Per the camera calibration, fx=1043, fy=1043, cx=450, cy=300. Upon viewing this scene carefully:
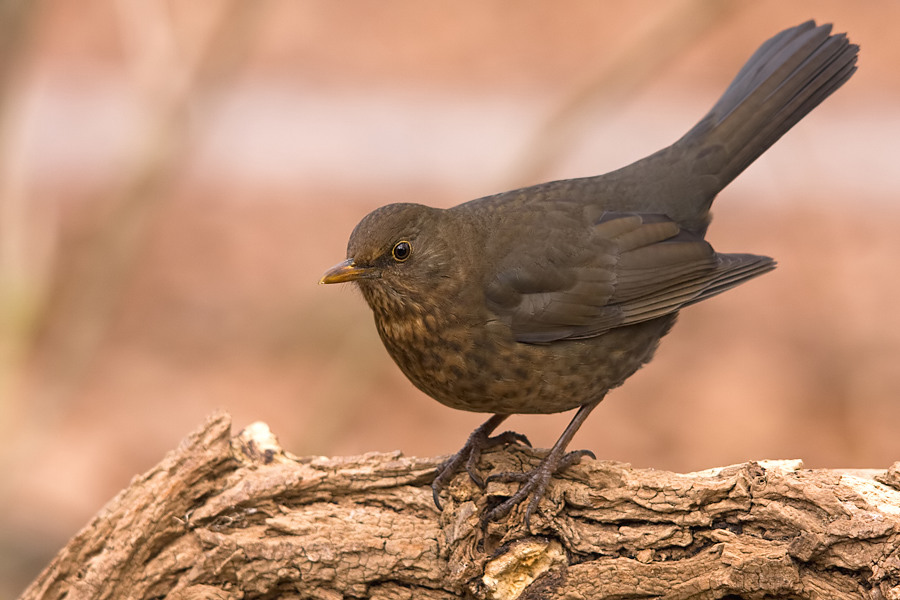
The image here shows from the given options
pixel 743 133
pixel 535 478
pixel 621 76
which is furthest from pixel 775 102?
pixel 535 478

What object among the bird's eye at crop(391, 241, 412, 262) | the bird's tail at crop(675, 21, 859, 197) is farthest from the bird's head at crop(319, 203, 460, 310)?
the bird's tail at crop(675, 21, 859, 197)

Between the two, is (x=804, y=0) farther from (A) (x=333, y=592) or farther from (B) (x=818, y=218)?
(A) (x=333, y=592)

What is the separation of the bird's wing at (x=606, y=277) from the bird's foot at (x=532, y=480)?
1.74 ft

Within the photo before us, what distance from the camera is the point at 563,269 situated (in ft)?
15.7

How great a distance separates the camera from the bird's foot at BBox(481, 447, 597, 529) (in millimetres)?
4117

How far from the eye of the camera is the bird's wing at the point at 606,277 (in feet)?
15.1

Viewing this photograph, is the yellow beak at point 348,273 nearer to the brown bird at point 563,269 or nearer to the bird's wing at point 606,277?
the brown bird at point 563,269

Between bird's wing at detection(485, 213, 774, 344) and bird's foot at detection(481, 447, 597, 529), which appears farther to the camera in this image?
bird's wing at detection(485, 213, 774, 344)

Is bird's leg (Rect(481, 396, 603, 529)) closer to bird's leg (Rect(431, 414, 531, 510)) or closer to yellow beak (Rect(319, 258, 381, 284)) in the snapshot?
bird's leg (Rect(431, 414, 531, 510))

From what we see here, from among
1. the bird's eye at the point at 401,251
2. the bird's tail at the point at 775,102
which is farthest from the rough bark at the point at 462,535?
the bird's tail at the point at 775,102

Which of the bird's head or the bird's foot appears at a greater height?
the bird's head

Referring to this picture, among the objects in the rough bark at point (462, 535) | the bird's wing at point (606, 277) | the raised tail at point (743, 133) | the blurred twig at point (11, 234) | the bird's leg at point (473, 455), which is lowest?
the rough bark at point (462, 535)

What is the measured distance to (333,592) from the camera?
4027 mm

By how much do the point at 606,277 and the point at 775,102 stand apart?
1278 mm
